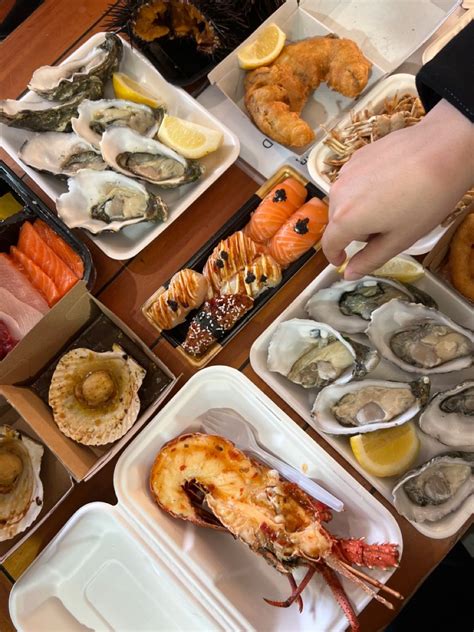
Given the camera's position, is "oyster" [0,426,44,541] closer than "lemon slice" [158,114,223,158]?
Yes

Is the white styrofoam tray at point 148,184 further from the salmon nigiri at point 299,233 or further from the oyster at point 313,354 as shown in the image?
the oyster at point 313,354

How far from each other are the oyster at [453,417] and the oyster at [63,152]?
92 cm

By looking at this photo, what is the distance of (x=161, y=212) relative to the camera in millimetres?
1253

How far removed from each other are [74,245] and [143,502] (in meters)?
0.59

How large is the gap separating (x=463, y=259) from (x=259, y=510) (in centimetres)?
65

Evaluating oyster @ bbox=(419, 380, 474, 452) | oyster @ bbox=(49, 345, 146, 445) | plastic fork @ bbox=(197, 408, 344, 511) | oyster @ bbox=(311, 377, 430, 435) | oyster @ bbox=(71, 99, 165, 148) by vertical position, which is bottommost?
oyster @ bbox=(419, 380, 474, 452)

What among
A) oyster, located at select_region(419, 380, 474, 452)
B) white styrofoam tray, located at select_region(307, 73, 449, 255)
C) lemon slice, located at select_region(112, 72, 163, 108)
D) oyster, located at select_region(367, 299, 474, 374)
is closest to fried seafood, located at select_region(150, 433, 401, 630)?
oyster, located at select_region(419, 380, 474, 452)

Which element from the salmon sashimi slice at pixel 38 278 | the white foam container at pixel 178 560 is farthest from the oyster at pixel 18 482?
the salmon sashimi slice at pixel 38 278

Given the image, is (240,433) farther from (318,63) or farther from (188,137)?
(318,63)

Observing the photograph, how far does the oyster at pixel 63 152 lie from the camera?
1.32m

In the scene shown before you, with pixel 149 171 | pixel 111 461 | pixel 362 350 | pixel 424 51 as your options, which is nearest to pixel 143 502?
pixel 111 461

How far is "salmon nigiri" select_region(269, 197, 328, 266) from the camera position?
1208 millimetres

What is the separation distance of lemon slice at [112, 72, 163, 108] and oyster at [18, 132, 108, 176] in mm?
162

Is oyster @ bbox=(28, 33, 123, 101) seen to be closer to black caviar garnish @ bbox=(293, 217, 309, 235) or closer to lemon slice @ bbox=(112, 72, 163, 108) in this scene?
lemon slice @ bbox=(112, 72, 163, 108)
